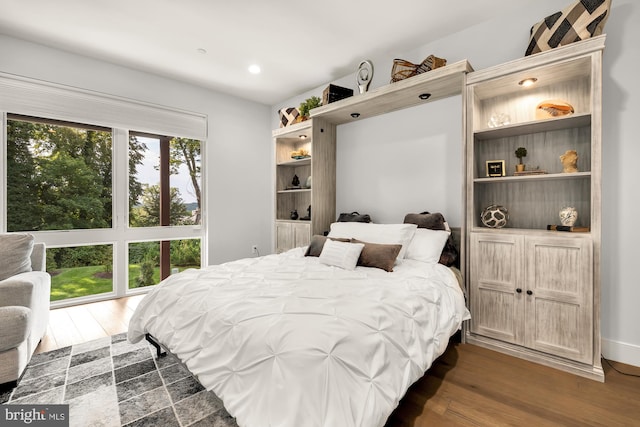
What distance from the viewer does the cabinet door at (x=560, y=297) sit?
6.72ft

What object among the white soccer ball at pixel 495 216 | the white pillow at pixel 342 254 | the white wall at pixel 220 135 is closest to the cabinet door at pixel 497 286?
the white soccer ball at pixel 495 216

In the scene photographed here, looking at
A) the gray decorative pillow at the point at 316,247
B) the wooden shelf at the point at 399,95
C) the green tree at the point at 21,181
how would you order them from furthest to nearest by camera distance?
the green tree at the point at 21,181 → the gray decorative pillow at the point at 316,247 → the wooden shelf at the point at 399,95

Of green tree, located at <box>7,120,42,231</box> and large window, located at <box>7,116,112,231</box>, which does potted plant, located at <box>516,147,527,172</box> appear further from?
green tree, located at <box>7,120,42,231</box>

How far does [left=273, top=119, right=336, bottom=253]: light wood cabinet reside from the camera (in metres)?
3.85

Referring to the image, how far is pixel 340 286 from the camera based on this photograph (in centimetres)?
193

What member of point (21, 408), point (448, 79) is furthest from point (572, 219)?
point (21, 408)

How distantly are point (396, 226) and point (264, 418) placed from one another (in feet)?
6.69

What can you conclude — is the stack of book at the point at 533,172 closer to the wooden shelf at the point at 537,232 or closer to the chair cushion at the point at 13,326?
the wooden shelf at the point at 537,232

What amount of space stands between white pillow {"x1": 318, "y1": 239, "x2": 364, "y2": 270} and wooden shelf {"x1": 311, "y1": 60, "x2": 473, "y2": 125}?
1583 mm

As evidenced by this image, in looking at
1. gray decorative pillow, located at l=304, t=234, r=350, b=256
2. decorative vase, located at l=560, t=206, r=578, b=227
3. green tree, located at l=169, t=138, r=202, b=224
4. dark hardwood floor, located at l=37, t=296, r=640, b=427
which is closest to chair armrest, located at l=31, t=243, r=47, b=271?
dark hardwood floor, located at l=37, t=296, r=640, b=427

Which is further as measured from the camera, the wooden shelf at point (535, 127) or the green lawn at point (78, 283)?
the green lawn at point (78, 283)

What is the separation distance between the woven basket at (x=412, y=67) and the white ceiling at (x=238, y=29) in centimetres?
31

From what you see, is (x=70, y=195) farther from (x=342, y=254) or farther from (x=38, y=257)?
(x=342, y=254)

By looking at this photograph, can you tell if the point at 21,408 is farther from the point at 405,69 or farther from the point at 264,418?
the point at 405,69
